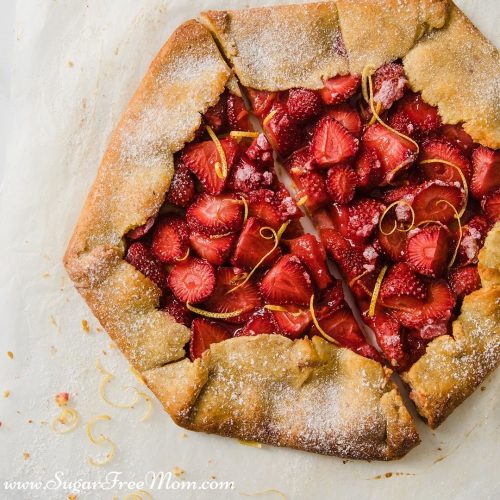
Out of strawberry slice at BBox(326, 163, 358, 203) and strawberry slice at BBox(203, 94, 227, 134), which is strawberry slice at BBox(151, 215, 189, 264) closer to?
strawberry slice at BBox(203, 94, 227, 134)

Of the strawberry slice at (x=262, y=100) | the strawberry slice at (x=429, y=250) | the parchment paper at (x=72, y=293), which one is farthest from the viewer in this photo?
the parchment paper at (x=72, y=293)

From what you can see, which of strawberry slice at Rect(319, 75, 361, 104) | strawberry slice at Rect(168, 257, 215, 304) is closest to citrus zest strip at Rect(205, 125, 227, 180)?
strawberry slice at Rect(168, 257, 215, 304)

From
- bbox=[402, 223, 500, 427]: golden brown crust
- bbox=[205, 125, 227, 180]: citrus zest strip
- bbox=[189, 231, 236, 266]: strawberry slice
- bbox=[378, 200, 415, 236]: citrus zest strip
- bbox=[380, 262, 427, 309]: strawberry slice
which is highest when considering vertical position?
bbox=[205, 125, 227, 180]: citrus zest strip

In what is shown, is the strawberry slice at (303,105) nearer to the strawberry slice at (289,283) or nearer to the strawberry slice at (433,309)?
the strawberry slice at (289,283)

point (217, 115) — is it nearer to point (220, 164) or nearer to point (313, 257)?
point (220, 164)

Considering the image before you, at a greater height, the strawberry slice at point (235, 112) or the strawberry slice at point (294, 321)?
the strawberry slice at point (235, 112)

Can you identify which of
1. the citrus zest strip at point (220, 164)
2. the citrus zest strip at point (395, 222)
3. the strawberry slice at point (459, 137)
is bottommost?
the citrus zest strip at point (395, 222)

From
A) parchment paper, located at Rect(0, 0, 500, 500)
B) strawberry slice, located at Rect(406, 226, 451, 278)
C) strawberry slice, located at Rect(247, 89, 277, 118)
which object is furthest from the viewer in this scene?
parchment paper, located at Rect(0, 0, 500, 500)

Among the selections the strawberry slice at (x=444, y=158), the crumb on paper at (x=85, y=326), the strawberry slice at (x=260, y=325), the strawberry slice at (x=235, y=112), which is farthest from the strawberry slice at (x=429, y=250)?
the crumb on paper at (x=85, y=326)

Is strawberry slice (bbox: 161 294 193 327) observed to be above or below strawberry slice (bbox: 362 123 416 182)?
Result: below

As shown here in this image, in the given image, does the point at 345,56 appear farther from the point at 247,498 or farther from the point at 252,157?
the point at 247,498
